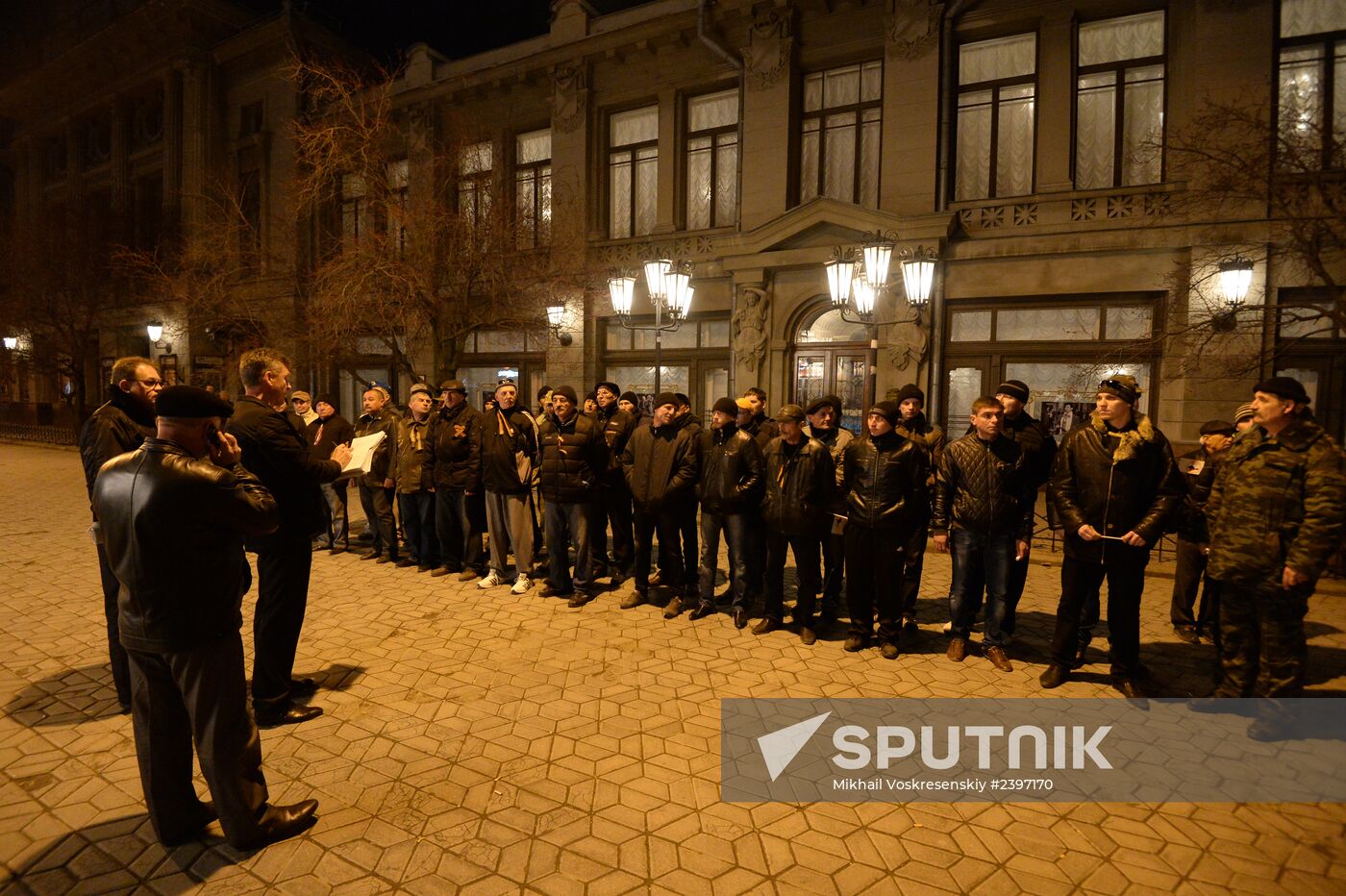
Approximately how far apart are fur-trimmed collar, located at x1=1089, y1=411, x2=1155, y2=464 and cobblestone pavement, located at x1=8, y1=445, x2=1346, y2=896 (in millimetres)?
1794

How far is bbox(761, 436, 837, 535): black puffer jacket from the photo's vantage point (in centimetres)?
610

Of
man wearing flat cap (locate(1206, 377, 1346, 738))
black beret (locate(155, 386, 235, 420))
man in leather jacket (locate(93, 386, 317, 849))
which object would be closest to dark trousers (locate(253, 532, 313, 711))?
man in leather jacket (locate(93, 386, 317, 849))

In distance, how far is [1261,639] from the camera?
4605 mm

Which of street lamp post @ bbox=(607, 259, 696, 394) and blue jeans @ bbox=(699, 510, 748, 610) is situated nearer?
blue jeans @ bbox=(699, 510, 748, 610)

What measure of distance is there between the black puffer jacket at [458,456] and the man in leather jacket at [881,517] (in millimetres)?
4217

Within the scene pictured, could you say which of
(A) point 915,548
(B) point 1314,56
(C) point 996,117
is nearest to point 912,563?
(A) point 915,548

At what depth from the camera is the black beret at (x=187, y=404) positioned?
294 centimetres

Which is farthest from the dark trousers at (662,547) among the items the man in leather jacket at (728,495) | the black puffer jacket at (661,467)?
the man in leather jacket at (728,495)

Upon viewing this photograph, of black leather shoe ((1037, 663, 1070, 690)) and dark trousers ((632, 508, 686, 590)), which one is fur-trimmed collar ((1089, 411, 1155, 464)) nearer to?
black leather shoe ((1037, 663, 1070, 690))

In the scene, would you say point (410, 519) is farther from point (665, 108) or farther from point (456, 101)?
point (456, 101)

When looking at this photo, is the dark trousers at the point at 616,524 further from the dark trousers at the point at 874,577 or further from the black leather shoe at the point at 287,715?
the black leather shoe at the point at 287,715

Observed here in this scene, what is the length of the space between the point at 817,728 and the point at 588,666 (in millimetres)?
1950

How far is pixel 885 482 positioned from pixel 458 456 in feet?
15.9

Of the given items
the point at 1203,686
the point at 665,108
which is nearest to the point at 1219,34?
the point at 665,108
